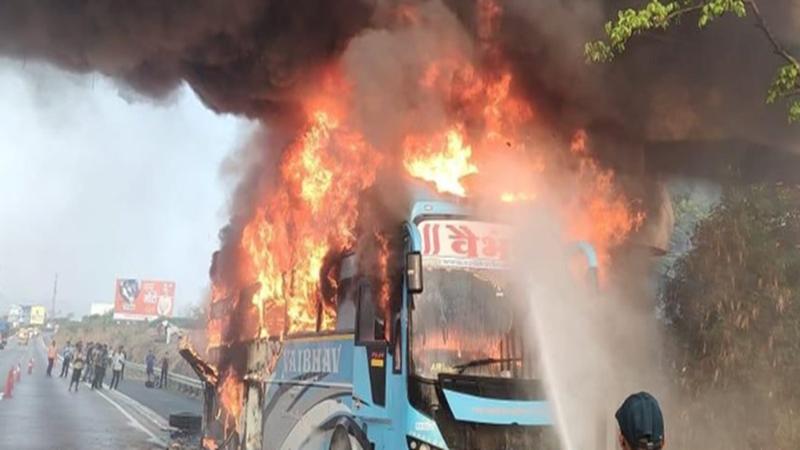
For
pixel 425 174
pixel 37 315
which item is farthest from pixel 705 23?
pixel 37 315

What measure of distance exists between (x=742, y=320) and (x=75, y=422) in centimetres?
1303

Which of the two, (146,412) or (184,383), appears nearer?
(146,412)

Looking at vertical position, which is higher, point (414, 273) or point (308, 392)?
point (414, 273)

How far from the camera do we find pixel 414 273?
5730 mm

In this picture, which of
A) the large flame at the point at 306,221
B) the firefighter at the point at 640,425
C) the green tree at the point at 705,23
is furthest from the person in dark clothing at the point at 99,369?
the firefighter at the point at 640,425

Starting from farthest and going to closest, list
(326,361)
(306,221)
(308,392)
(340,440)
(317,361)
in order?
1. (306,221)
2. (308,392)
3. (317,361)
4. (326,361)
5. (340,440)

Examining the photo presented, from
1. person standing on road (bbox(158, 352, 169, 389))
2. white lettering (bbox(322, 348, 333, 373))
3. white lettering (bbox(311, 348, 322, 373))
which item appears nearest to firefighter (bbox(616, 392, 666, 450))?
white lettering (bbox(322, 348, 333, 373))

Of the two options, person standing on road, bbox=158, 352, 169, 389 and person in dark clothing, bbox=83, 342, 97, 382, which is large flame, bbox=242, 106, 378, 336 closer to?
person standing on road, bbox=158, 352, 169, 389

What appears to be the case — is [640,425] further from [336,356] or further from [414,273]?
[336,356]

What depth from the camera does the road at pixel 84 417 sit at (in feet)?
41.9

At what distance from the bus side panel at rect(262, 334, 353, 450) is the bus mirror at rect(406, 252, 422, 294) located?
3.86ft

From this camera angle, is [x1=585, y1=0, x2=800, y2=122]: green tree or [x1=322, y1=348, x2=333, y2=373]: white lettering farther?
[x1=322, y1=348, x2=333, y2=373]: white lettering

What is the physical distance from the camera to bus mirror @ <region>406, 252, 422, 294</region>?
5.72 metres

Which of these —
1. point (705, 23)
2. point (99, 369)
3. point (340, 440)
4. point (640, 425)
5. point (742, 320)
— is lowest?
point (340, 440)
